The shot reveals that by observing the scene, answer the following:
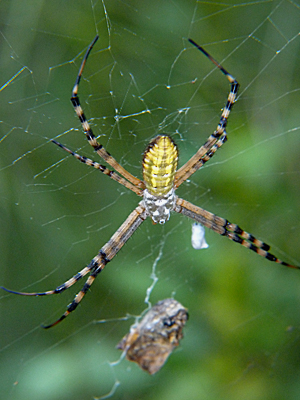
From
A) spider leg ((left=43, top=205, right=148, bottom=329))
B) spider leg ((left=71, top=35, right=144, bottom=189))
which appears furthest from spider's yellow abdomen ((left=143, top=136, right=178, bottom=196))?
spider leg ((left=43, top=205, right=148, bottom=329))

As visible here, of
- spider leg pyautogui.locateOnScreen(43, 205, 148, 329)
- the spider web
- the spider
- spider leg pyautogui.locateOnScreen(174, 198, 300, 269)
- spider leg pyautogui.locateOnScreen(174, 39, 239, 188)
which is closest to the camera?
the spider

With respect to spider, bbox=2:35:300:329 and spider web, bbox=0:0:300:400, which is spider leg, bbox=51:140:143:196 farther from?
spider web, bbox=0:0:300:400

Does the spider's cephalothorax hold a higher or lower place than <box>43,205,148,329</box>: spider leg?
higher

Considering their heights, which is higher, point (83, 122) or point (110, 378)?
point (83, 122)

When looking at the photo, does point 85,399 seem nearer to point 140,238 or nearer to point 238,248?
point 140,238

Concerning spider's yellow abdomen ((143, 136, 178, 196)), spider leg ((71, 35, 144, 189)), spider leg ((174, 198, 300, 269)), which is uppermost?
spider leg ((174, 198, 300, 269))

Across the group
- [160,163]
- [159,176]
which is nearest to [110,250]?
[159,176]

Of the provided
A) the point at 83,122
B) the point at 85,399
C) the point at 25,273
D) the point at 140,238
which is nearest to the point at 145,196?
the point at 83,122

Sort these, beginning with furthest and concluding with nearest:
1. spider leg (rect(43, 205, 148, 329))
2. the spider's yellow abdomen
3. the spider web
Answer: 1. the spider web
2. spider leg (rect(43, 205, 148, 329))
3. the spider's yellow abdomen
